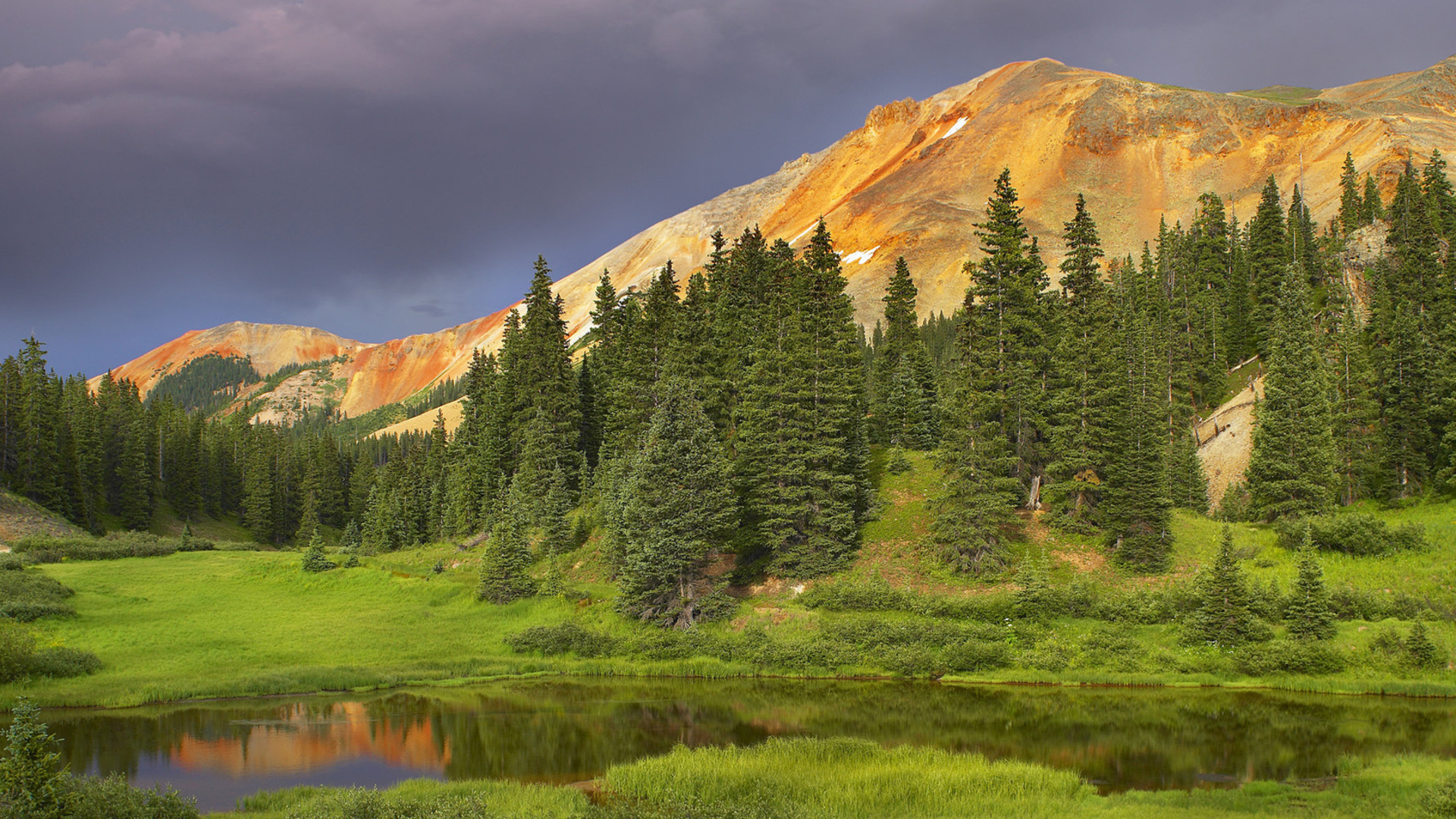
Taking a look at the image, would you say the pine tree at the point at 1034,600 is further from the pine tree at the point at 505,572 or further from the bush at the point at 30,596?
the bush at the point at 30,596

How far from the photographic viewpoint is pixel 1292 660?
3459 centimetres

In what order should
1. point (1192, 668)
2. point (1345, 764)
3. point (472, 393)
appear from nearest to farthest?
point (1345, 764), point (1192, 668), point (472, 393)

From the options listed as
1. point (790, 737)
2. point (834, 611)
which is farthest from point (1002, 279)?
point (790, 737)

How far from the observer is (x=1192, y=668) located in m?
36.3

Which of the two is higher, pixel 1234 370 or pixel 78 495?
pixel 1234 370

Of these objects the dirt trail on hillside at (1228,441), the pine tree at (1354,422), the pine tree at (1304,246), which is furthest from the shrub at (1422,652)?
the pine tree at (1304,246)

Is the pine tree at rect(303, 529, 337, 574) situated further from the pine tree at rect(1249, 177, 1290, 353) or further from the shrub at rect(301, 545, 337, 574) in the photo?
the pine tree at rect(1249, 177, 1290, 353)

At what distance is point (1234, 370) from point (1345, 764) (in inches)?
3080

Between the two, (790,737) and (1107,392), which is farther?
(1107,392)

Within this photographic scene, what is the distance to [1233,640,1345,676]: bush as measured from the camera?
34406mm

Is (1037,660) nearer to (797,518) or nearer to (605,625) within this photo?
(797,518)

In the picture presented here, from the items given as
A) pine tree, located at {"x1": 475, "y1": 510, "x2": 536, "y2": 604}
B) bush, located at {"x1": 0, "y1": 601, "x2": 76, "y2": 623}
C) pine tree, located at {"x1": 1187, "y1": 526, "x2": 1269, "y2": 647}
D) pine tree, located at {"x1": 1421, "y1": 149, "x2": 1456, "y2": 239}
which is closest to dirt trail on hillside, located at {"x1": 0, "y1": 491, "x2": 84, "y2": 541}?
bush, located at {"x1": 0, "y1": 601, "x2": 76, "y2": 623}

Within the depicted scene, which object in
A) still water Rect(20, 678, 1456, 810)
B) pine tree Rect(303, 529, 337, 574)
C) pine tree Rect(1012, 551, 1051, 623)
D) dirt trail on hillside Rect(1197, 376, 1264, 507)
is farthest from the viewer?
dirt trail on hillside Rect(1197, 376, 1264, 507)

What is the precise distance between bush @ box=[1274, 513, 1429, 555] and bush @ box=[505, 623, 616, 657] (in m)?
38.8
